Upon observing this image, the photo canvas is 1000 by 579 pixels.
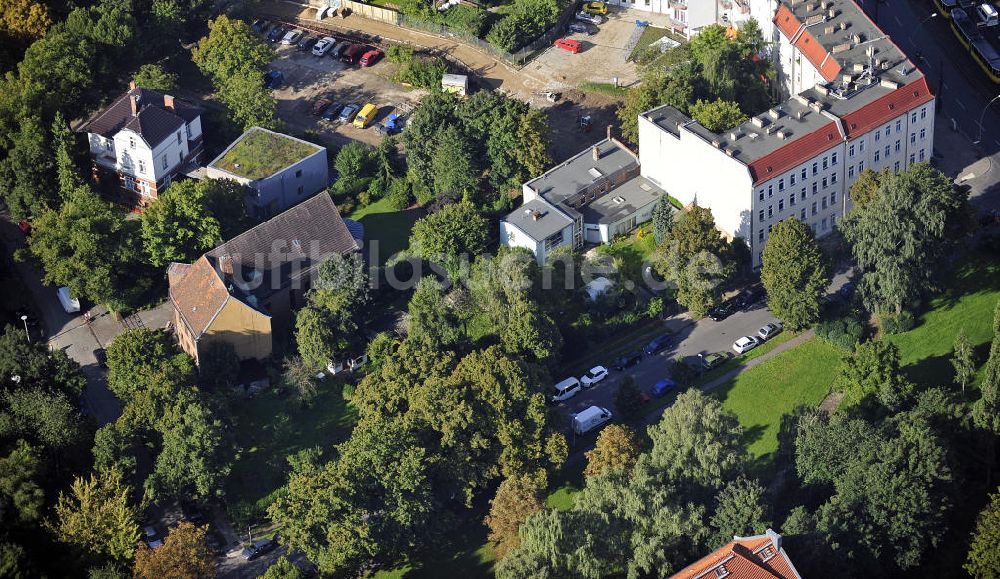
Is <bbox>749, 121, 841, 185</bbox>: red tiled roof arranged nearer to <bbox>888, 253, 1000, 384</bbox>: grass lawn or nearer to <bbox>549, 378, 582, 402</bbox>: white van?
<bbox>888, 253, 1000, 384</bbox>: grass lawn

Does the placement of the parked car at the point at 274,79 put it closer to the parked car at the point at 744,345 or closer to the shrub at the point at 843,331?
the parked car at the point at 744,345

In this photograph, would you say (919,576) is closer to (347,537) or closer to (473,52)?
(347,537)

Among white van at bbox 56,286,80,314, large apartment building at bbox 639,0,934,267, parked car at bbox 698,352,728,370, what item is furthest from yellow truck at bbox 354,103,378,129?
parked car at bbox 698,352,728,370

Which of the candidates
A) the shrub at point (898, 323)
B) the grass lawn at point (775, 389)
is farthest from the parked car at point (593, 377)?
the shrub at point (898, 323)

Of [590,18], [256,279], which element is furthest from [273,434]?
[590,18]

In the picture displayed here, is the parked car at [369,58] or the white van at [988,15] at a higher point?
the white van at [988,15]

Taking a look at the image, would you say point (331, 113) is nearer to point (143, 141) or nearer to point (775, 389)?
point (143, 141)

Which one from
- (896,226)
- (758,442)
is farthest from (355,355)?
(896,226)
